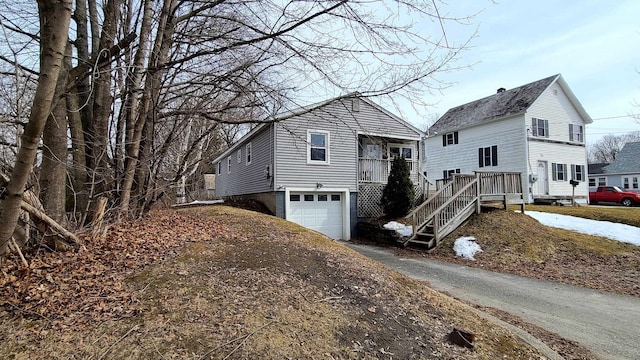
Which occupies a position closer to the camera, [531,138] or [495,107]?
[531,138]

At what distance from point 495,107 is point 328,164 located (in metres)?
14.6

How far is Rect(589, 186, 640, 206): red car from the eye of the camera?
24.0 metres


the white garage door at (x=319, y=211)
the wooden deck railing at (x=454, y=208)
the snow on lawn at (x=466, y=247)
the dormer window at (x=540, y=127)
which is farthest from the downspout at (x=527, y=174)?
the white garage door at (x=319, y=211)

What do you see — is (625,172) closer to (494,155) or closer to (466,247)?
(494,155)

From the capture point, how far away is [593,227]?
12086mm

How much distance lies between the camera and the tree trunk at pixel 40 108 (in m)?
2.77

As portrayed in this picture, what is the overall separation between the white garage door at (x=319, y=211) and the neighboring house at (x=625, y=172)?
33.3 m

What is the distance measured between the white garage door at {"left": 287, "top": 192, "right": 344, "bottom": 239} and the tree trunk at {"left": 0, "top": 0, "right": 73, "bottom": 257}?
10.5m

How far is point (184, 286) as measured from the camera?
3625 millimetres

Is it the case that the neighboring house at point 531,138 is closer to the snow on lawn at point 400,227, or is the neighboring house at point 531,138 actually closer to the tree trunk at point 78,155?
the snow on lawn at point 400,227

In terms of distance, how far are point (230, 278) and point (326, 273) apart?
1.29 m

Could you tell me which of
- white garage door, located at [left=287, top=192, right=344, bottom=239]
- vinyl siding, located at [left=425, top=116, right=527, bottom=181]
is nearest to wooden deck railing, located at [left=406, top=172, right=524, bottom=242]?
white garage door, located at [left=287, top=192, right=344, bottom=239]

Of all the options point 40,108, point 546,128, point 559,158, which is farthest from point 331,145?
point 559,158

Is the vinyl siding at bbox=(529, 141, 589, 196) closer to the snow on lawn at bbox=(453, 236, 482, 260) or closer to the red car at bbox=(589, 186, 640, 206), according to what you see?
the red car at bbox=(589, 186, 640, 206)
